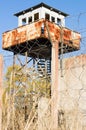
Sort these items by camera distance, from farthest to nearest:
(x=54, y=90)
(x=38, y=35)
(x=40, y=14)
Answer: (x=40, y=14), (x=38, y=35), (x=54, y=90)

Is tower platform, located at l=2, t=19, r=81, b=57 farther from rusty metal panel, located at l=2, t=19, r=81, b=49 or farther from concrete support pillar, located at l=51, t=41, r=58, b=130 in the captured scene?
concrete support pillar, located at l=51, t=41, r=58, b=130

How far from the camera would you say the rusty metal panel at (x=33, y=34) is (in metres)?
14.1

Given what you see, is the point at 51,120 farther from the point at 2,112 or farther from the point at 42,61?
the point at 42,61

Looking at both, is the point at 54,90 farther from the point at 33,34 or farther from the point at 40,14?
the point at 40,14

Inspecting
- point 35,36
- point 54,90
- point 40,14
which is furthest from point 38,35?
point 54,90

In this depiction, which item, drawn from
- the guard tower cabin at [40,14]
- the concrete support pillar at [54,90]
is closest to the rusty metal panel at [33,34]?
the guard tower cabin at [40,14]

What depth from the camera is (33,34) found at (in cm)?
1439

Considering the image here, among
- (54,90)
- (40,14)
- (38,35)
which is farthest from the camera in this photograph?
(40,14)

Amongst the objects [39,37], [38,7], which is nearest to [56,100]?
[39,37]

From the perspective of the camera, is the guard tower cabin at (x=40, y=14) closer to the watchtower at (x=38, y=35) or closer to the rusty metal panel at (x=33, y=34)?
the watchtower at (x=38, y=35)

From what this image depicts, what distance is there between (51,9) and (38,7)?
2.12ft

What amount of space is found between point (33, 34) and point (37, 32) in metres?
0.24

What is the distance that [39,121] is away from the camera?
13.1 feet

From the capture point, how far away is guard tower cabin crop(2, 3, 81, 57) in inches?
555
